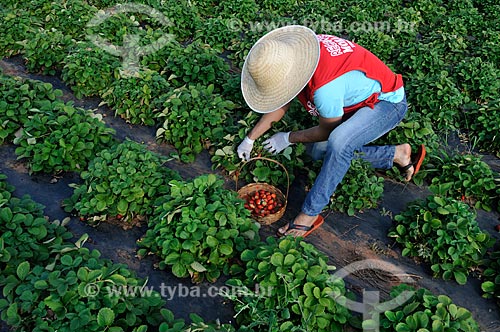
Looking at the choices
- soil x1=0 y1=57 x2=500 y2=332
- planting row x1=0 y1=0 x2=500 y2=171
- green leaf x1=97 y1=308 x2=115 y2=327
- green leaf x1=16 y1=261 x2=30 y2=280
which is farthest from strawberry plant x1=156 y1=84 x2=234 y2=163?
green leaf x1=97 y1=308 x2=115 y2=327

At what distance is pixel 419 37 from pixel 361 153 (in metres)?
3.77

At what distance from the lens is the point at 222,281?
2.94 metres

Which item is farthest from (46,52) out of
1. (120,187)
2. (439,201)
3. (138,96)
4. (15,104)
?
(439,201)

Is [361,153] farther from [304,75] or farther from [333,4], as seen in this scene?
[333,4]

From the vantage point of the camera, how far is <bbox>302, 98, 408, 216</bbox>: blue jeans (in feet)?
9.77

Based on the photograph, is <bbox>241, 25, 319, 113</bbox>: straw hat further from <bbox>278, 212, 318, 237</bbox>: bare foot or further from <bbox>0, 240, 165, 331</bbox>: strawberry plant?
<bbox>0, 240, 165, 331</bbox>: strawberry plant

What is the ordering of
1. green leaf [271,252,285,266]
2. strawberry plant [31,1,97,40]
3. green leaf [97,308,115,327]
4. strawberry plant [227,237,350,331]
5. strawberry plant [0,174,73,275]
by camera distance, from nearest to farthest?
green leaf [97,308,115,327]
strawberry plant [227,237,350,331]
green leaf [271,252,285,266]
strawberry plant [0,174,73,275]
strawberry plant [31,1,97,40]

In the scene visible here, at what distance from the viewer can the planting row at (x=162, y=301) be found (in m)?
2.30

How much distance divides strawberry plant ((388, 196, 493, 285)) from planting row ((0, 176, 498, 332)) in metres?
0.60

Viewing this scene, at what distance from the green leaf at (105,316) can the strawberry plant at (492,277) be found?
8.03ft

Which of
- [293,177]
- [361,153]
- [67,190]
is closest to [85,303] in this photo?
[67,190]

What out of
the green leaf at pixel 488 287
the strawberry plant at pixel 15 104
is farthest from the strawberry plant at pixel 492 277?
the strawberry plant at pixel 15 104

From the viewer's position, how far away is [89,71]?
172 inches

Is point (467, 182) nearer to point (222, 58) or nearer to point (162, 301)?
point (162, 301)
